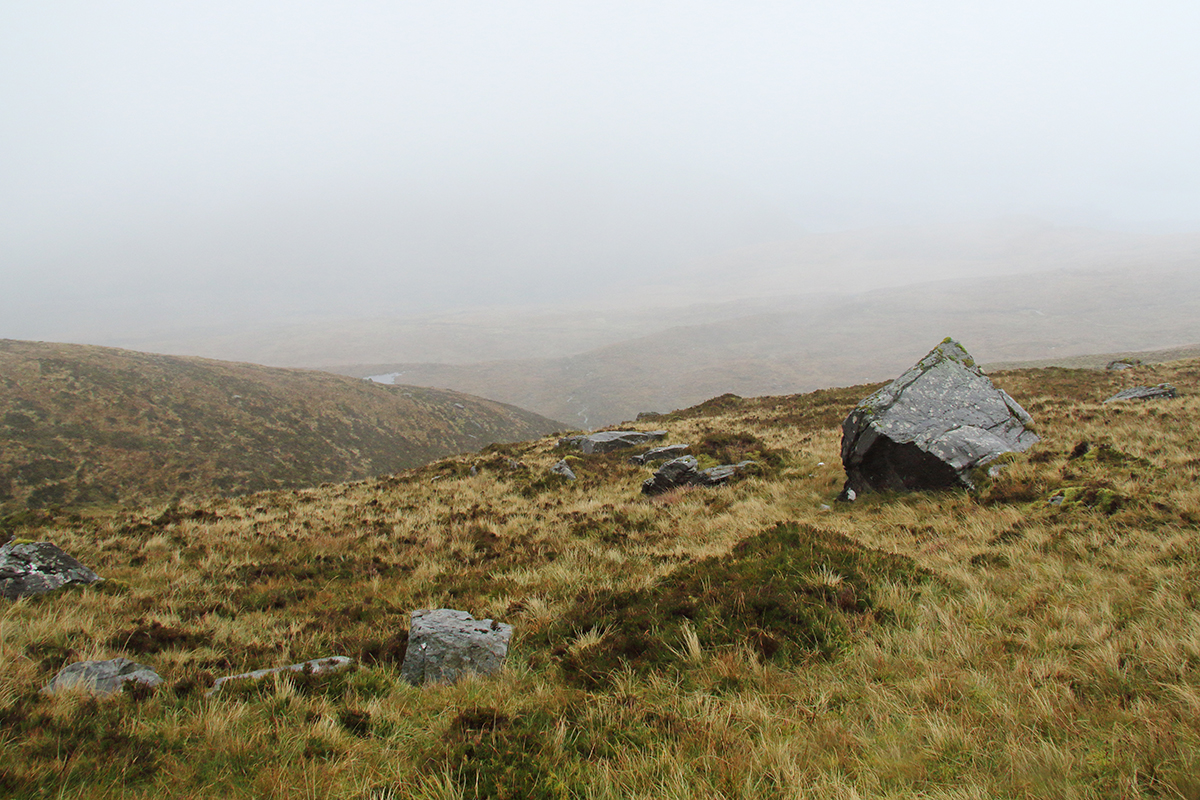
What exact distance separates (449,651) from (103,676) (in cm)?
339

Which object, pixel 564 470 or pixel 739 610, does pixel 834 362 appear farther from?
pixel 739 610

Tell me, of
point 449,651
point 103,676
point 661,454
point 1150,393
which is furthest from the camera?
point 661,454

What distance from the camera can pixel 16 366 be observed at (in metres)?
47.0

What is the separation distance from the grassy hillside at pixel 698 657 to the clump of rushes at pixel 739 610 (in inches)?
1.5

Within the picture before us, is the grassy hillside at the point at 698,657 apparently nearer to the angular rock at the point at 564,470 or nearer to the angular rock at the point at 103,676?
the angular rock at the point at 103,676

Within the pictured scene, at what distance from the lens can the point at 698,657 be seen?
495 cm

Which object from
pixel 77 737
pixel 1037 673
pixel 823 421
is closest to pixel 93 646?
pixel 77 737

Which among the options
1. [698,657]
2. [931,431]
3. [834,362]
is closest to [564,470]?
[931,431]

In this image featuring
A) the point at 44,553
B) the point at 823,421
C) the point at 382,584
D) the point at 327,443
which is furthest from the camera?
the point at 327,443

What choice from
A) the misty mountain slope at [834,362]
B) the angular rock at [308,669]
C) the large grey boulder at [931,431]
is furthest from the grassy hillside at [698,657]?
the misty mountain slope at [834,362]

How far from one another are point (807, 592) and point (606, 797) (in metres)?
3.85

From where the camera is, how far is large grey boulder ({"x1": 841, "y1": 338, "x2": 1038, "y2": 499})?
11602 mm

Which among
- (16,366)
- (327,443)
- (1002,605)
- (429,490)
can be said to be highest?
(16,366)

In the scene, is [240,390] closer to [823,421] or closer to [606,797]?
[823,421]
